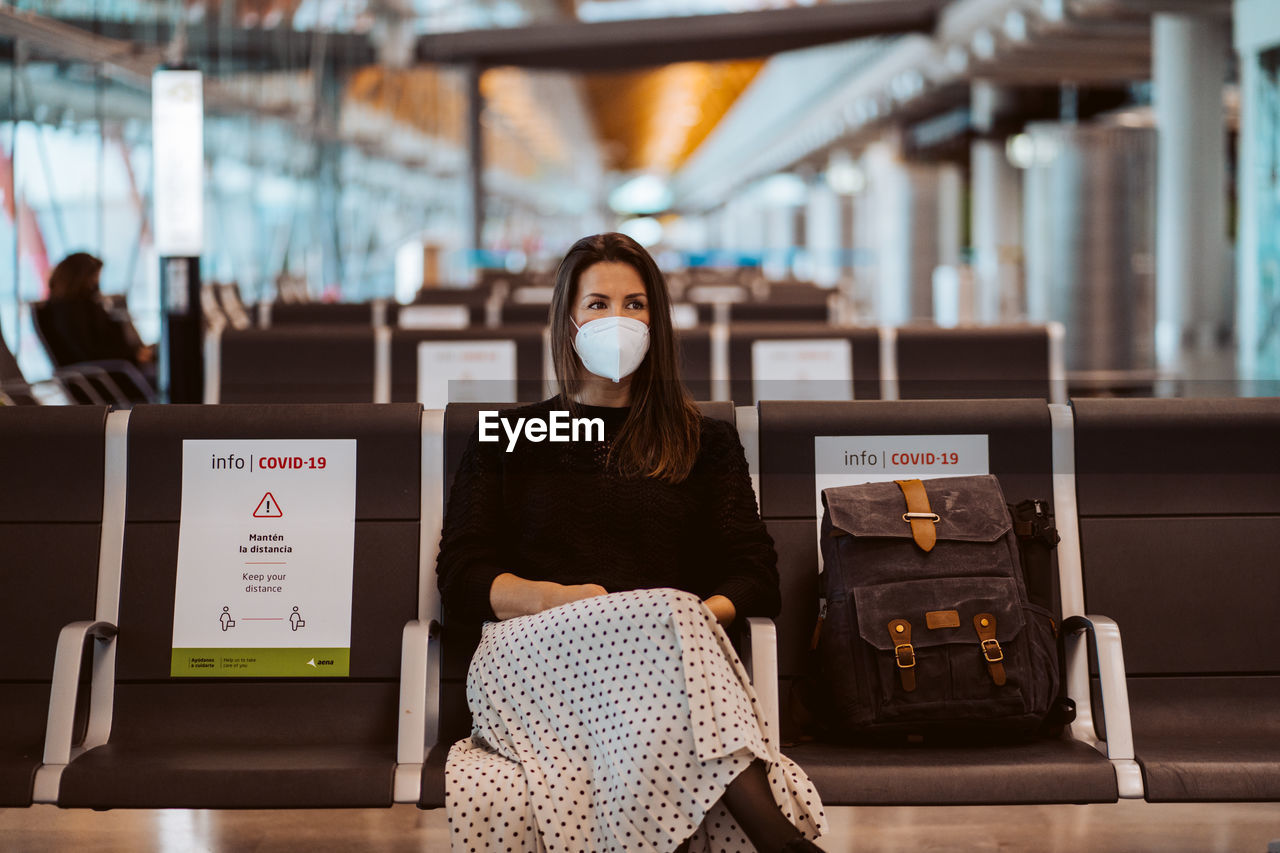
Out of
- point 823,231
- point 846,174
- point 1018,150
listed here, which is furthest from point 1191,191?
point 823,231

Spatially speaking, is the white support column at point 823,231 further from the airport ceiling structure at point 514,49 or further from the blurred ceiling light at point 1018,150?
the blurred ceiling light at point 1018,150

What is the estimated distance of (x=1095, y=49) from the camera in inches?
655

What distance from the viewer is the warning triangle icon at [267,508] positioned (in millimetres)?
3080

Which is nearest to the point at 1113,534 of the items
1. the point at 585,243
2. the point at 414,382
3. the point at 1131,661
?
the point at 1131,661

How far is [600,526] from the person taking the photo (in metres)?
2.79

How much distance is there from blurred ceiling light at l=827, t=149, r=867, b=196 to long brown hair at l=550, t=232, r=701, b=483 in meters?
33.7

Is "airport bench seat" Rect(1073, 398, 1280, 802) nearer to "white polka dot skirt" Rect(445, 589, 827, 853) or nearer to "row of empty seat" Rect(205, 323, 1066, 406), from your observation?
"white polka dot skirt" Rect(445, 589, 827, 853)

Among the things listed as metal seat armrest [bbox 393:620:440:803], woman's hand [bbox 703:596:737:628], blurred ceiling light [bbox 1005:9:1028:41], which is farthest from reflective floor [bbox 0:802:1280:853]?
blurred ceiling light [bbox 1005:9:1028:41]

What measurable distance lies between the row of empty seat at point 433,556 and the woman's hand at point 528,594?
220 mm

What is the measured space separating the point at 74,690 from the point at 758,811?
4.51 ft

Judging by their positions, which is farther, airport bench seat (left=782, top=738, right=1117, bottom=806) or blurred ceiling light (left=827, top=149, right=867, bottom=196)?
blurred ceiling light (left=827, top=149, right=867, bottom=196)

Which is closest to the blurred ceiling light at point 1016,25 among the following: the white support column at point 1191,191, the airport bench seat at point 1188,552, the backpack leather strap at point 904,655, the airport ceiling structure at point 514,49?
the airport ceiling structure at point 514,49

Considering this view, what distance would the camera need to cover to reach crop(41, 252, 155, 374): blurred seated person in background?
7.40 m

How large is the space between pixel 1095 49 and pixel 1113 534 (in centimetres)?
1500
